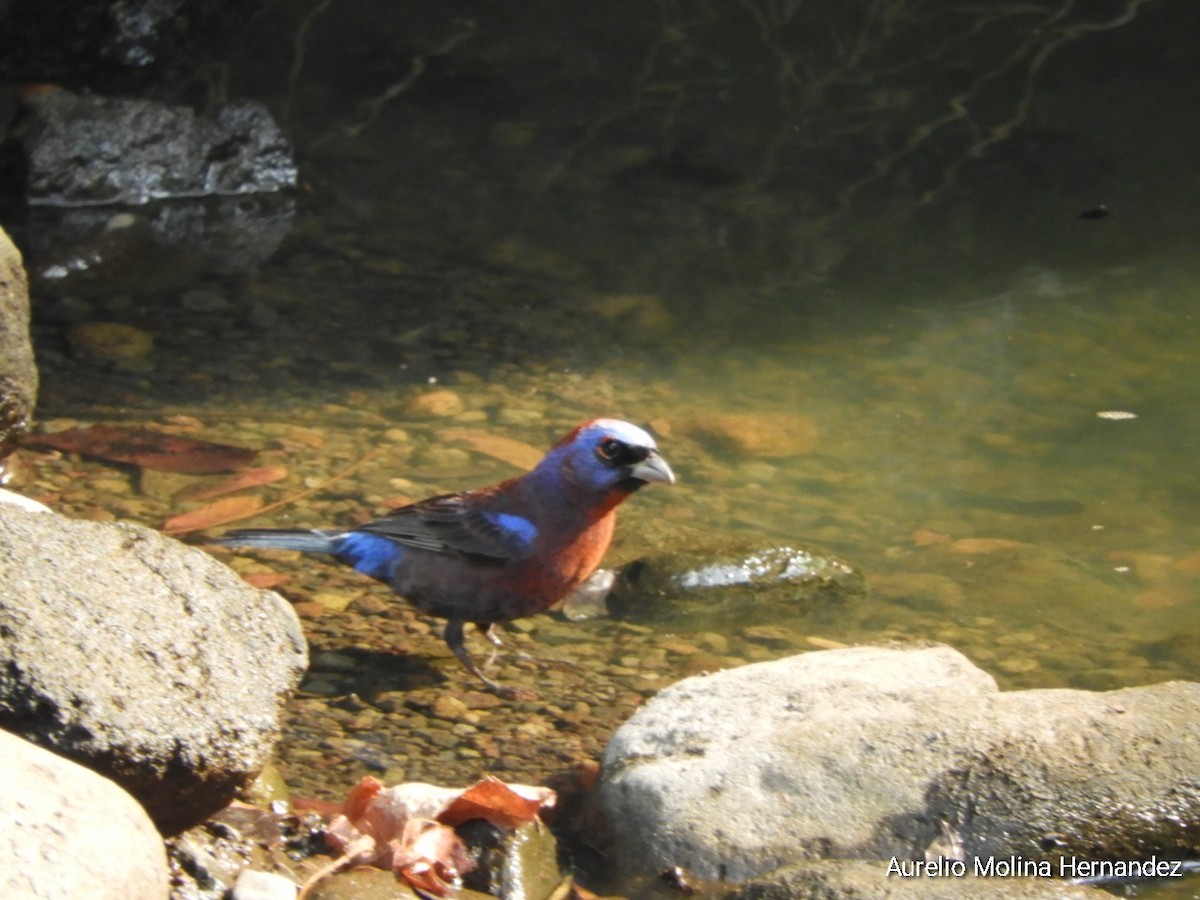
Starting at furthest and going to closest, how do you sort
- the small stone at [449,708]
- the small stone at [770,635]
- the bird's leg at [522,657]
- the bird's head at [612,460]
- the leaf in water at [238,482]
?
1. the leaf in water at [238,482]
2. the small stone at [770,635]
3. the bird's leg at [522,657]
4. the bird's head at [612,460]
5. the small stone at [449,708]

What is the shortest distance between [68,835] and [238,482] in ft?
10.2

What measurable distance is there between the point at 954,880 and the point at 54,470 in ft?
11.8

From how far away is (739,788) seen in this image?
10.9 feet

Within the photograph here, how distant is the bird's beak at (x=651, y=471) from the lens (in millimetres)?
4316

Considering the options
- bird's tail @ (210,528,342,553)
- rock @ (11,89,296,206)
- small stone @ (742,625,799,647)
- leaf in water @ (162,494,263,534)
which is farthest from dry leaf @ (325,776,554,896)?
rock @ (11,89,296,206)

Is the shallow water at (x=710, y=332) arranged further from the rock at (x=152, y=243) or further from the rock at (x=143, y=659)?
the rock at (x=143, y=659)

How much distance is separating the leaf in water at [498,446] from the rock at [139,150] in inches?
123

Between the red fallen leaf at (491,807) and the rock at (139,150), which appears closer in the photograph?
the red fallen leaf at (491,807)

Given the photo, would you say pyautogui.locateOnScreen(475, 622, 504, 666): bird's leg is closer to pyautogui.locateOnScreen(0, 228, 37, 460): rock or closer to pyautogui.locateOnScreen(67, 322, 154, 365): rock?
pyautogui.locateOnScreen(0, 228, 37, 460): rock

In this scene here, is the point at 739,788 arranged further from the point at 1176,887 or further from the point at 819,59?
the point at 819,59

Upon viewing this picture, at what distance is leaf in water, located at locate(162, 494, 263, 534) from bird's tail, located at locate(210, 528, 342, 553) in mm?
560

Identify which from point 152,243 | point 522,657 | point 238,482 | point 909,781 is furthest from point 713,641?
point 152,243

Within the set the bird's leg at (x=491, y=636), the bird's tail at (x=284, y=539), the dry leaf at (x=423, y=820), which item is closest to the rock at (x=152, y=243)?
the bird's tail at (x=284, y=539)

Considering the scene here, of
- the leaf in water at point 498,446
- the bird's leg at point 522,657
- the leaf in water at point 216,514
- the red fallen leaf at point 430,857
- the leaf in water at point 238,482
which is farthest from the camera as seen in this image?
the leaf in water at point 498,446
